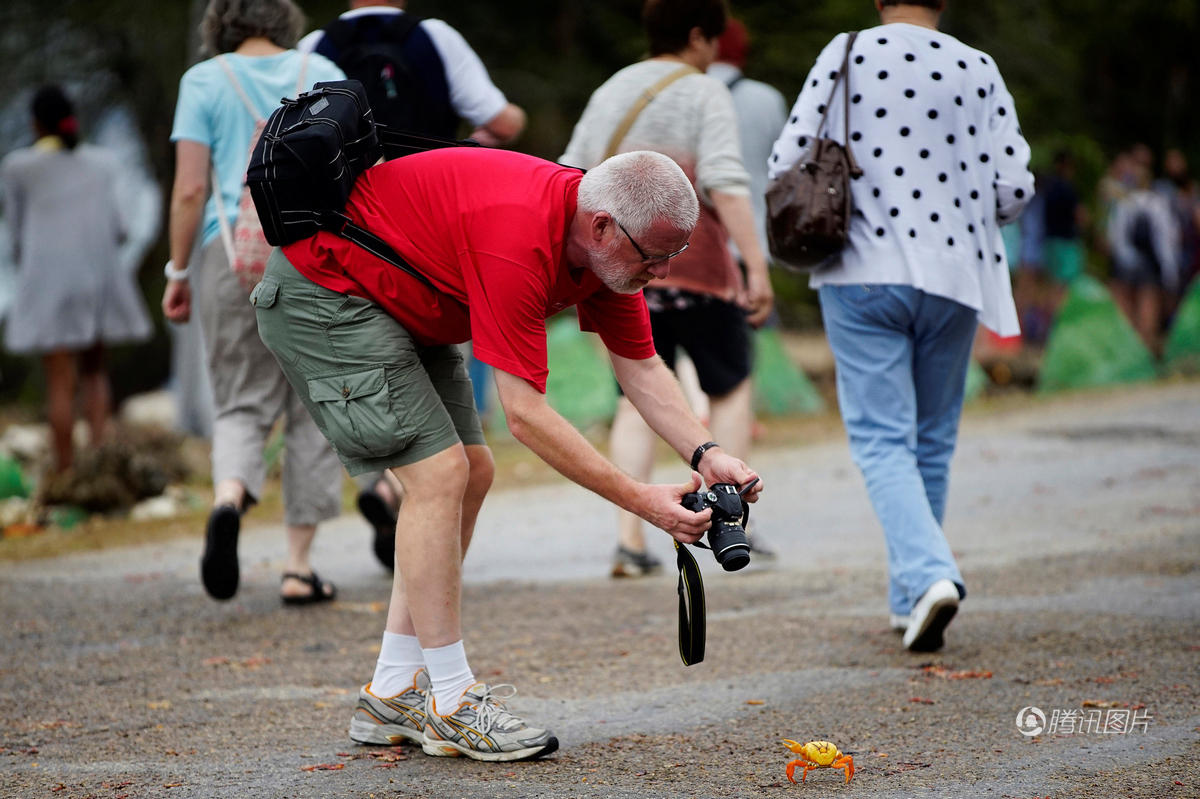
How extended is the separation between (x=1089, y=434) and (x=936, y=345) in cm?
564

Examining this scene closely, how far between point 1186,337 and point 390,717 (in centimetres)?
1225

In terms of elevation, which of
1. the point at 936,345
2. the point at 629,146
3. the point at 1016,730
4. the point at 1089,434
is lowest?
the point at 1089,434

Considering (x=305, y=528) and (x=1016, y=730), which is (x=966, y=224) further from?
(x=305, y=528)

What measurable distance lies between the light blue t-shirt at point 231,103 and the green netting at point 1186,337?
432 inches

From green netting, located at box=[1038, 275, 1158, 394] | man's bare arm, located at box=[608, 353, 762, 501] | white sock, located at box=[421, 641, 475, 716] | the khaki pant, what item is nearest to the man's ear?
man's bare arm, located at box=[608, 353, 762, 501]

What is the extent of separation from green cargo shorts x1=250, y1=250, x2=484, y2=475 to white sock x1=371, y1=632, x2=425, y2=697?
19.9 inches

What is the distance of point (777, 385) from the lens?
1245cm

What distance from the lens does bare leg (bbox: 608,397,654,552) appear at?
5.98m

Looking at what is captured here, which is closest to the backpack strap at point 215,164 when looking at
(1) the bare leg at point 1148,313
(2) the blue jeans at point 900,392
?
(2) the blue jeans at point 900,392

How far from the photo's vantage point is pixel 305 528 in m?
5.50

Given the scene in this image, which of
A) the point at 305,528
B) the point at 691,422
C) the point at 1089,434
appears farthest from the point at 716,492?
the point at 1089,434

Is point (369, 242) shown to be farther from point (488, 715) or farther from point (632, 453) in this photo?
point (632, 453)

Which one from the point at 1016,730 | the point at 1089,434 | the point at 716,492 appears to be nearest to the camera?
the point at 716,492

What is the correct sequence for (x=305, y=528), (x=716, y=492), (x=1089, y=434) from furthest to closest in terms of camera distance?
(x=1089, y=434) → (x=305, y=528) → (x=716, y=492)
